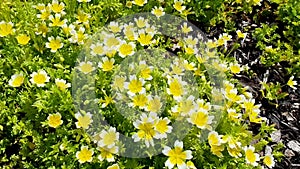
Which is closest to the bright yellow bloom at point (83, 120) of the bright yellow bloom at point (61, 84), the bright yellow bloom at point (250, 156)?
the bright yellow bloom at point (61, 84)

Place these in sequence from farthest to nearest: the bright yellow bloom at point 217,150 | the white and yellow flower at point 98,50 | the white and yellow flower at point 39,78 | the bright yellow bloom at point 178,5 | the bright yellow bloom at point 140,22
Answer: the bright yellow bloom at point 178,5 → the bright yellow bloom at point 140,22 → the white and yellow flower at point 98,50 → the white and yellow flower at point 39,78 → the bright yellow bloom at point 217,150

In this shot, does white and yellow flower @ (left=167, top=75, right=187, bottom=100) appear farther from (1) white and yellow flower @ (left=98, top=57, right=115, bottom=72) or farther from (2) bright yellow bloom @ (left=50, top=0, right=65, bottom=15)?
(2) bright yellow bloom @ (left=50, top=0, right=65, bottom=15)

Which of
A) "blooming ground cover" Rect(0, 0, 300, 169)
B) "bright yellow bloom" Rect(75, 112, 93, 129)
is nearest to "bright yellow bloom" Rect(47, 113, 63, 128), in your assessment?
"blooming ground cover" Rect(0, 0, 300, 169)

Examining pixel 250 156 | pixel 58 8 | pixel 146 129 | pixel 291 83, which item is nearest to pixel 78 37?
pixel 58 8

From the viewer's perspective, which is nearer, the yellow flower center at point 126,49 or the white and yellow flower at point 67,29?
the yellow flower center at point 126,49

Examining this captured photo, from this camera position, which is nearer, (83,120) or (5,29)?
(83,120)

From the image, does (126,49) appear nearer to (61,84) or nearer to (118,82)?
(118,82)

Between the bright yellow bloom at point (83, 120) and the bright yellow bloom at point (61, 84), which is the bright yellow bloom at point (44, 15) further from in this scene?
the bright yellow bloom at point (83, 120)
